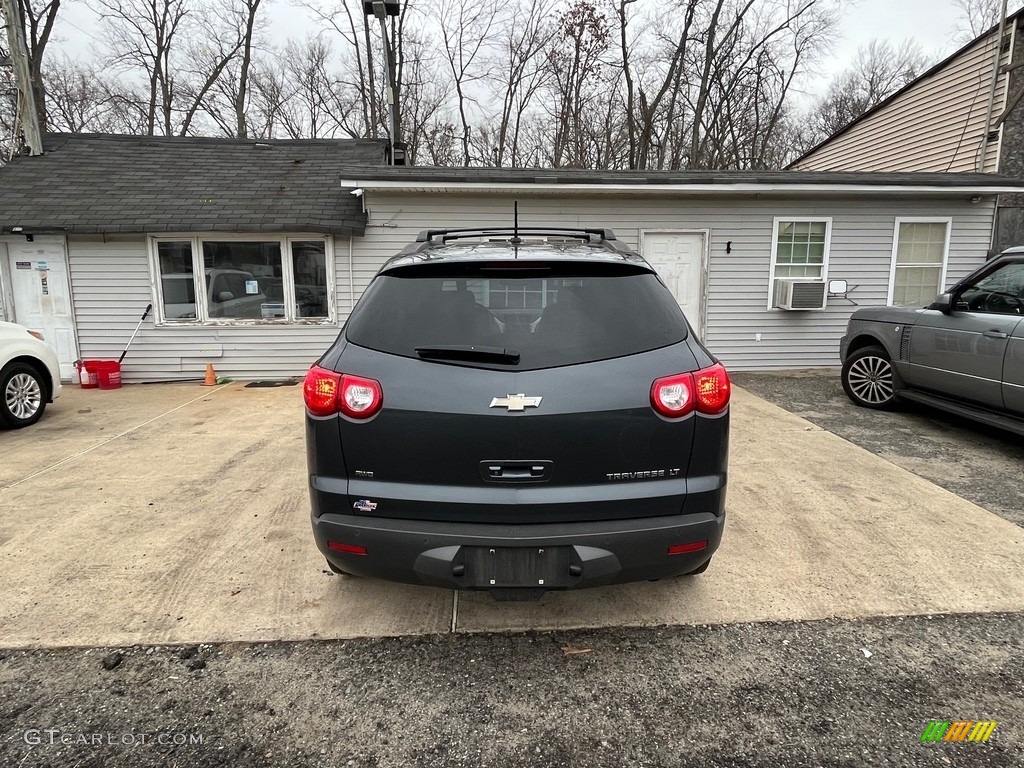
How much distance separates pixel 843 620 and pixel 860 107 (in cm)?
2986

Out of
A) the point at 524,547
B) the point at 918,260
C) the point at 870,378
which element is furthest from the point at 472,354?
the point at 918,260

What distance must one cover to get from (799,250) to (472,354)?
896cm

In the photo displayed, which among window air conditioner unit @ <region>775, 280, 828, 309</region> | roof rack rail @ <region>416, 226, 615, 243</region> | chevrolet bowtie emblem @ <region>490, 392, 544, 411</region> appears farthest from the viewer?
window air conditioner unit @ <region>775, 280, 828, 309</region>

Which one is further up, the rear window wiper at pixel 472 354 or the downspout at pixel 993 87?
the downspout at pixel 993 87

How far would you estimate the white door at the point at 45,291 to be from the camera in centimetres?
868

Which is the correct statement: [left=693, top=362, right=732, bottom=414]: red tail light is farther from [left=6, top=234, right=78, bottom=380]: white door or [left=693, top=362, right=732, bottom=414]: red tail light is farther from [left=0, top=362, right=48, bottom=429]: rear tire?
[left=6, top=234, right=78, bottom=380]: white door

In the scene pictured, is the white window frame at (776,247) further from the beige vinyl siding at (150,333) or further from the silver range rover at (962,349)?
the beige vinyl siding at (150,333)

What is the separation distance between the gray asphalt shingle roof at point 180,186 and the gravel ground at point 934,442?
6770mm

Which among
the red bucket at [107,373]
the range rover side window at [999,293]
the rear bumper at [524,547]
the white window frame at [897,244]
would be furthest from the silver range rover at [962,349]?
the red bucket at [107,373]

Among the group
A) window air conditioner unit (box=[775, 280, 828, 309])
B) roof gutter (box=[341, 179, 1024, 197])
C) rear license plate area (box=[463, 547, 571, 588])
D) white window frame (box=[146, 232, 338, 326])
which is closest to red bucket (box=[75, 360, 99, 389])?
white window frame (box=[146, 232, 338, 326])

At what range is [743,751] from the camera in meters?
2.00

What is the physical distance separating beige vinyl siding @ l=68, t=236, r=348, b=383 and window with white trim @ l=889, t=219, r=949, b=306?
28.9 feet

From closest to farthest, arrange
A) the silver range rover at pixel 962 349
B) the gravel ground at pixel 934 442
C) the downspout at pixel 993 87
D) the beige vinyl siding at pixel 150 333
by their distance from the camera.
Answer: the gravel ground at pixel 934 442 → the silver range rover at pixel 962 349 → the beige vinyl siding at pixel 150 333 → the downspout at pixel 993 87

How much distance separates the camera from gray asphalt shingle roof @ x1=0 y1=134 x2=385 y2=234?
338 inches
